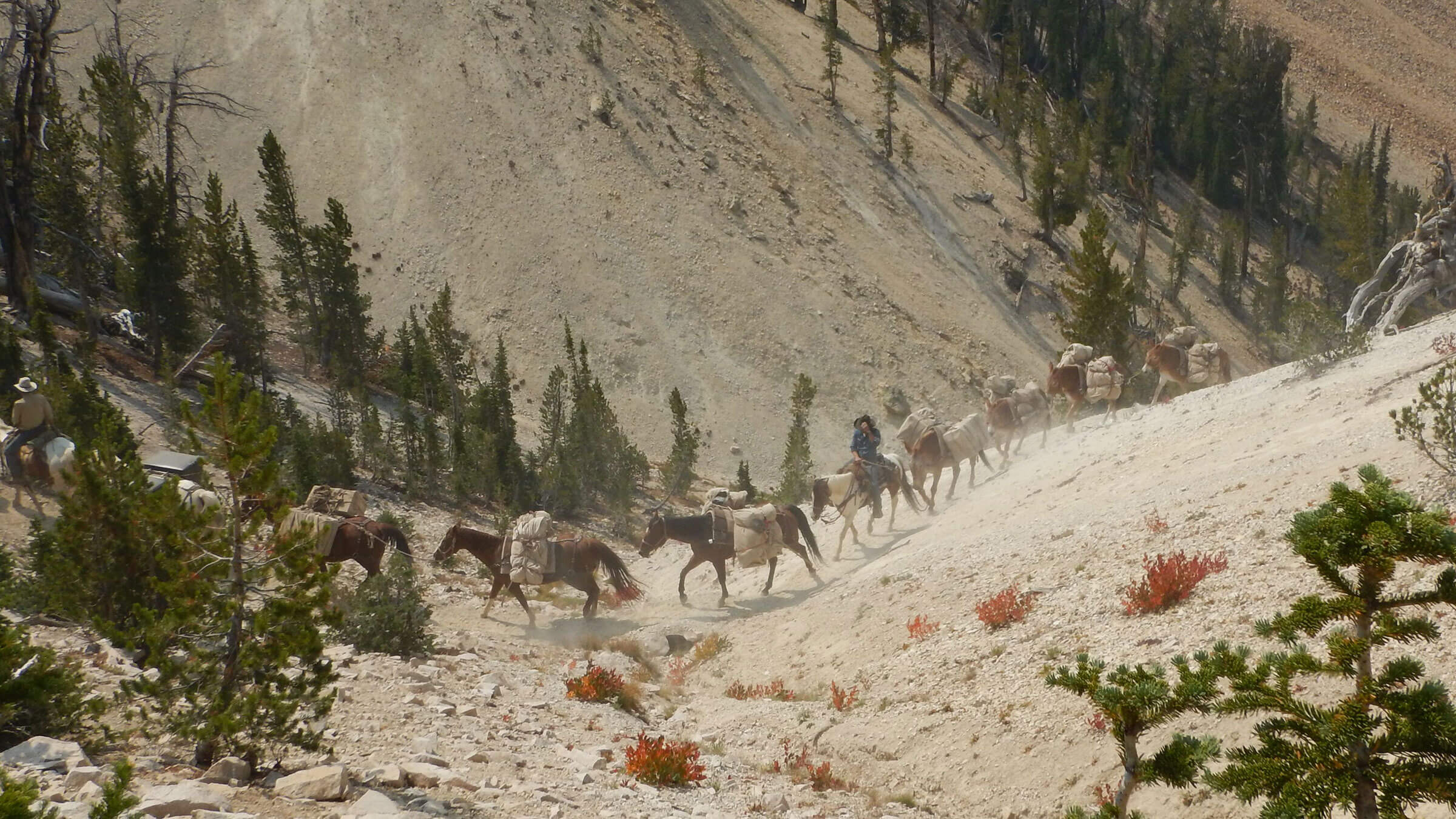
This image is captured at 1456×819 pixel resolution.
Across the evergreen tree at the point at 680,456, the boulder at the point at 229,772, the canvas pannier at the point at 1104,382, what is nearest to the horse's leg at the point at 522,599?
the boulder at the point at 229,772

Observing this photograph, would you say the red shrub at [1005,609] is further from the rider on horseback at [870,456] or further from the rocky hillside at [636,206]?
the rocky hillside at [636,206]

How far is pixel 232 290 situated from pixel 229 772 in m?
24.9

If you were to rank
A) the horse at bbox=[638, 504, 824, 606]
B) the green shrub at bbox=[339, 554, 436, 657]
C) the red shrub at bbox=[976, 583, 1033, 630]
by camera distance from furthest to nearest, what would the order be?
the horse at bbox=[638, 504, 824, 606] → the green shrub at bbox=[339, 554, 436, 657] → the red shrub at bbox=[976, 583, 1033, 630]

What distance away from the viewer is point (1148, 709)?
19.2 feet

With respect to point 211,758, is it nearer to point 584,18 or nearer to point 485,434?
point 485,434

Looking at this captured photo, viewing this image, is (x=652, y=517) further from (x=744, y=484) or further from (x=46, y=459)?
(x=744, y=484)

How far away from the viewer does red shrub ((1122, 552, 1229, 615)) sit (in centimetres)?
1103

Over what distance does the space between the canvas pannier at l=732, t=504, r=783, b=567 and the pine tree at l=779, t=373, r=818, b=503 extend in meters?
9.40

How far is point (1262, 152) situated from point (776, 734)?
247ft

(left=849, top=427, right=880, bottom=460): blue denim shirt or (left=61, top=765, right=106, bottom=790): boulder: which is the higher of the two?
(left=849, top=427, right=880, bottom=460): blue denim shirt

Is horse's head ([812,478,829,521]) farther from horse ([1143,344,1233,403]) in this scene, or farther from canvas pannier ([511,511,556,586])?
horse ([1143,344,1233,403])

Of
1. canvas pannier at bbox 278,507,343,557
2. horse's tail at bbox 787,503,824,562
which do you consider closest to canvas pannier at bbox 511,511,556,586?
canvas pannier at bbox 278,507,343,557

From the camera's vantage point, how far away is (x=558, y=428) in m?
32.0

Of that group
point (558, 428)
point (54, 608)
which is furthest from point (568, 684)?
point (558, 428)
